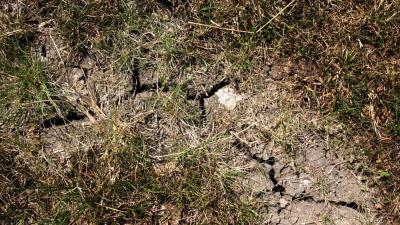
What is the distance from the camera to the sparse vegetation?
297 centimetres

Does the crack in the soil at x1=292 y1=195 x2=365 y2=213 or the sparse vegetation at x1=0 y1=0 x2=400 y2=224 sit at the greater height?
the sparse vegetation at x1=0 y1=0 x2=400 y2=224

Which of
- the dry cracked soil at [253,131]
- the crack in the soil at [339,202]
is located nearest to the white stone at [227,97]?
the dry cracked soil at [253,131]

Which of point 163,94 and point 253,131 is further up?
point 163,94

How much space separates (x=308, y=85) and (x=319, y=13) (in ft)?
1.28

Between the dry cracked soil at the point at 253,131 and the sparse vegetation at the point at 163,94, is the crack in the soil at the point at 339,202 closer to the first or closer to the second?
the dry cracked soil at the point at 253,131

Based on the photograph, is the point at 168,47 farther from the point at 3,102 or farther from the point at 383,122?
the point at 383,122

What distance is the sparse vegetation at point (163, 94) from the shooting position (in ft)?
9.75

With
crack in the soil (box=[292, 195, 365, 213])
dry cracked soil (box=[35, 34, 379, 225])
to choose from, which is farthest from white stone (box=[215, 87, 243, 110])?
crack in the soil (box=[292, 195, 365, 213])

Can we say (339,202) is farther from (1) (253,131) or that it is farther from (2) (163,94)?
(2) (163,94)

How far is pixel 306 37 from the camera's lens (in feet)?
10.2

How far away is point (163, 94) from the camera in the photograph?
3.07 meters

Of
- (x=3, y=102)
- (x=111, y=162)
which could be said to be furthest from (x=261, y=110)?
(x=3, y=102)

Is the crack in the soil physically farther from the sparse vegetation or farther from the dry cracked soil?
the sparse vegetation

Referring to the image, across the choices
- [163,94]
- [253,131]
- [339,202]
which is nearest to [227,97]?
[253,131]
